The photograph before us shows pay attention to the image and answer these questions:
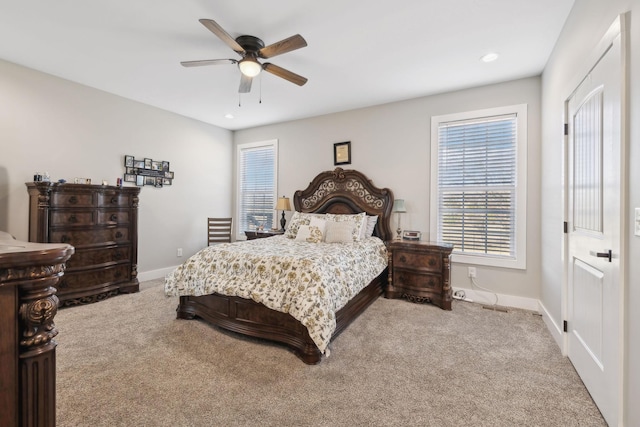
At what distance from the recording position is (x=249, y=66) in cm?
259

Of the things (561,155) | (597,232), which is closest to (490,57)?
(561,155)

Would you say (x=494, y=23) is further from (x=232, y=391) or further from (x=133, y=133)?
(x=133, y=133)

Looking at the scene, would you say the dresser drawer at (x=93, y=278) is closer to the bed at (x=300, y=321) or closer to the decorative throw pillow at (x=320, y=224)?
the bed at (x=300, y=321)

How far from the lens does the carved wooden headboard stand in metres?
4.18

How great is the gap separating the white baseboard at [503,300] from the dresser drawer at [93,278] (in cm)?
439

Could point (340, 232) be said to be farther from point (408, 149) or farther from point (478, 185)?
point (478, 185)

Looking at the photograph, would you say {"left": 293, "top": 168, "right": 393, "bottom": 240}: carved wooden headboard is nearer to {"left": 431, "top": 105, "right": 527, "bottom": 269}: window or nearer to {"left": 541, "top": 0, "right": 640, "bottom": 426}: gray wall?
{"left": 431, "top": 105, "right": 527, "bottom": 269}: window

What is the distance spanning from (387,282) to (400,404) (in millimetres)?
2131

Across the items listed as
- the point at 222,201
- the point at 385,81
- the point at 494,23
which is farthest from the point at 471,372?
the point at 222,201

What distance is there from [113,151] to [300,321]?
371cm

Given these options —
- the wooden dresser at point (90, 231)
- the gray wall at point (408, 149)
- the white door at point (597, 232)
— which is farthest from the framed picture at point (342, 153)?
the wooden dresser at point (90, 231)

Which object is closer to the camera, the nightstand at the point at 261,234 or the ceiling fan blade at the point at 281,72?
the ceiling fan blade at the point at 281,72

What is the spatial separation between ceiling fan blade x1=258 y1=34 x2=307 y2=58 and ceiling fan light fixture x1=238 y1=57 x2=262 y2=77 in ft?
0.29

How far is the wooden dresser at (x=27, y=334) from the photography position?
677 millimetres
